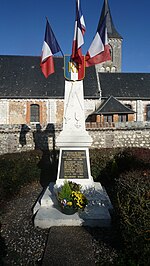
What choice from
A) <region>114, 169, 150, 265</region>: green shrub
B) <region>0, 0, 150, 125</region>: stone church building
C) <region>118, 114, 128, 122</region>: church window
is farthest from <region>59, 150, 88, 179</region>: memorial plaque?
<region>118, 114, 128, 122</region>: church window

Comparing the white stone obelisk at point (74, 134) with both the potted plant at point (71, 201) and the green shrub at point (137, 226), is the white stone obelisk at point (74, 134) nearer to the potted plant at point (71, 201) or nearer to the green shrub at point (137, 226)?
the potted plant at point (71, 201)

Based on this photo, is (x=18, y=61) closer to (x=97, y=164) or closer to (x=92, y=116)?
(x=92, y=116)

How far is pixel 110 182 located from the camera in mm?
7609

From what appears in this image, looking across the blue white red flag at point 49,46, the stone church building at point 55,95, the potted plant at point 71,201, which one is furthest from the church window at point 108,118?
the potted plant at point 71,201

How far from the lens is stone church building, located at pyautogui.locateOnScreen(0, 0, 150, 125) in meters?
19.7

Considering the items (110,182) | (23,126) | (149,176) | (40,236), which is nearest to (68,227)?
(40,236)

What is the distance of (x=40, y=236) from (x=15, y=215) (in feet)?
4.30

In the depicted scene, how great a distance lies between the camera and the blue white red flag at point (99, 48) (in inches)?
221

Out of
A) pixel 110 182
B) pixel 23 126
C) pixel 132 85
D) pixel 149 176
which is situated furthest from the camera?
pixel 132 85

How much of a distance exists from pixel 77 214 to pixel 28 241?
1.30 metres

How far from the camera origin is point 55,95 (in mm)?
20422

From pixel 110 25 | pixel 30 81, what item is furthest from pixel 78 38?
pixel 110 25

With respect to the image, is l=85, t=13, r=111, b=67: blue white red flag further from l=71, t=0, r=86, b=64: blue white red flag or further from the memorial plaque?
the memorial plaque

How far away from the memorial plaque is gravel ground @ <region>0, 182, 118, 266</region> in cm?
147
